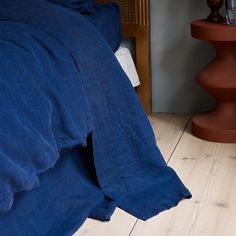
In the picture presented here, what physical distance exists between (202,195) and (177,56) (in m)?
0.94

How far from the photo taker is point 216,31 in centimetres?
190

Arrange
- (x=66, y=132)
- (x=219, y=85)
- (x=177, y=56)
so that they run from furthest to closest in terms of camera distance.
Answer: (x=177, y=56)
(x=219, y=85)
(x=66, y=132)

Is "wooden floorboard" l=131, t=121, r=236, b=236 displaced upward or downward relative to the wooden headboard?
downward

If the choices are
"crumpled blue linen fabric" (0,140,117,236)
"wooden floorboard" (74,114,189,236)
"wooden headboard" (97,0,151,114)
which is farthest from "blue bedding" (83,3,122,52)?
"crumpled blue linen fabric" (0,140,117,236)

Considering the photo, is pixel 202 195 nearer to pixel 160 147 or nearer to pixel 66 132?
pixel 160 147

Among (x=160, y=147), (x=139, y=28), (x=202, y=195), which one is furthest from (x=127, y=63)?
(x=202, y=195)

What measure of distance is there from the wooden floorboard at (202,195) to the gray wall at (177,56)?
39cm

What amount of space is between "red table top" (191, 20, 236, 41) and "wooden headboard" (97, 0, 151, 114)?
0.39 meters

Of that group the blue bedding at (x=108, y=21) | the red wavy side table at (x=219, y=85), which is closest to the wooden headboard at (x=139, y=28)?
the blue bedding at (x=108, y=21)

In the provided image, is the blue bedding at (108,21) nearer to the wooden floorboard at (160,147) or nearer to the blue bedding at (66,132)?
the blue bedding at (66,132)

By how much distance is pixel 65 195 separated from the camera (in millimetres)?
1472

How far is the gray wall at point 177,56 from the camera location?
2.29 metres

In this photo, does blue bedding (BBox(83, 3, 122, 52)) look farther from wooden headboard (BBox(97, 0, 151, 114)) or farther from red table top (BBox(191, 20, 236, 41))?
red table top (BBox(191, 20, 236, 41))

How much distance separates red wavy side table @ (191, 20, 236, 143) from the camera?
196 centimetres
